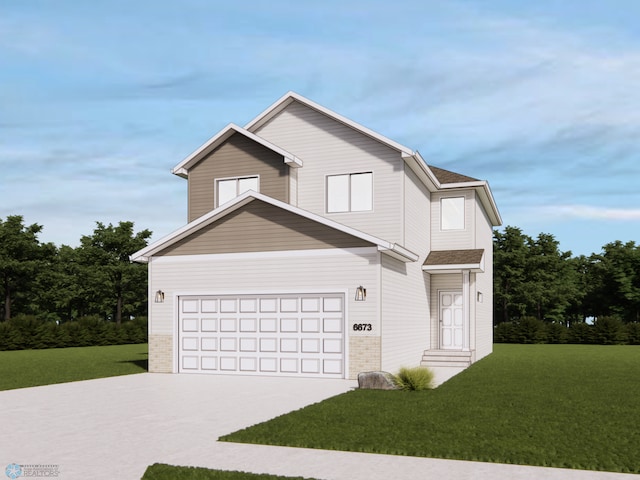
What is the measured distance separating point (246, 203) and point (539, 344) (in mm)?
27284

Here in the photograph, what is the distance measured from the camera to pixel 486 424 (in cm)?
1046

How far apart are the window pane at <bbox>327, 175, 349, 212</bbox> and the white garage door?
4.59 meters

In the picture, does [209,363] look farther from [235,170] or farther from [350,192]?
[350,192]

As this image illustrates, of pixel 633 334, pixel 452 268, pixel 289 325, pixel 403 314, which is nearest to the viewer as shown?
pixel 289 325

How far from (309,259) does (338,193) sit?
4379 mm

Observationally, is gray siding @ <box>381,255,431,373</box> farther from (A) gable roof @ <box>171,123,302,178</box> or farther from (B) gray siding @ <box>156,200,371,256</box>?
(A) gable roof @ <box>171,123,302,178</box>

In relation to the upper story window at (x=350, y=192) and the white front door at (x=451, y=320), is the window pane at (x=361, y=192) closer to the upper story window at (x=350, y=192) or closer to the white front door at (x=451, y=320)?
the upper story window at (x=350, y=192)

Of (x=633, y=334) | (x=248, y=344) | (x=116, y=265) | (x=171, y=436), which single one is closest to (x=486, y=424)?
(x=171, y=436)

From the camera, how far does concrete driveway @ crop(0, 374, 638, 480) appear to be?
24.9ft

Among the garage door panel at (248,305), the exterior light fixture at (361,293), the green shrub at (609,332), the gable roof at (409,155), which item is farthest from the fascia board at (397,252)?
the green shrub at (609,332)

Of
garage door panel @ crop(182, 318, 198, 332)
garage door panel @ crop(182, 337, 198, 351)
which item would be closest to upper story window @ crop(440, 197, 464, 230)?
garage door panel @ crop(182, 318, 198, 332)

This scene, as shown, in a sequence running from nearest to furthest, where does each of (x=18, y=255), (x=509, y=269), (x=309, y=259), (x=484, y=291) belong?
(x=309, y=259) < (x=484, y=291) < (x=18, y=255) < (x=509, y=269)

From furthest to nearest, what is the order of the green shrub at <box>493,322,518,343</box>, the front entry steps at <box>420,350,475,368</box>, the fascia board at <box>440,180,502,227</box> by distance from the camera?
the green shrub at <box>493,322,518,343</box>
the fascia board at <box>440,180,502,227</box>
the front entry steps at <box>420,350,475,368</box>

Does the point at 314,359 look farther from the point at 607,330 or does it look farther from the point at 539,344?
the point at 607,330
